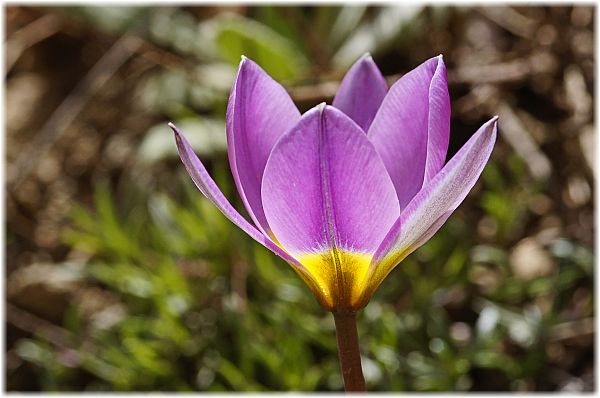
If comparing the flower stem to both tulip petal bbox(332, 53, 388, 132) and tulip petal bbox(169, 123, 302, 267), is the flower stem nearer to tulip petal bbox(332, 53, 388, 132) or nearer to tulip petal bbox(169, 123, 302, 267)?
tulip petal bbox(169, 123, 302, 267)

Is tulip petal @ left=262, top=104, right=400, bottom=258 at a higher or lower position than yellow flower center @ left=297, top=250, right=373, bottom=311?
higher

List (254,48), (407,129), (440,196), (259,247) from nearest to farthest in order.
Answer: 1. (440,196)
2. (407,129)
3. (259,247)
4. (254,48)

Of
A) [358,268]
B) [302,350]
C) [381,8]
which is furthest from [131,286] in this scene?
[358,268]

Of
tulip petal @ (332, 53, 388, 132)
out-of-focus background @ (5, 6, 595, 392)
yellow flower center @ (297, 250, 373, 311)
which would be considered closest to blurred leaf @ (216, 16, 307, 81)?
out-of-focus background @ (5, 6, 595, 392)

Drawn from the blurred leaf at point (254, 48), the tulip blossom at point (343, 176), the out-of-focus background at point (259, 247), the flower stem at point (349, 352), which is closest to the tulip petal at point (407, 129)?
the tulip blossom at point (343, 176)

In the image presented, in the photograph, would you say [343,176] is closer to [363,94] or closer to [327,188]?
[327,188]

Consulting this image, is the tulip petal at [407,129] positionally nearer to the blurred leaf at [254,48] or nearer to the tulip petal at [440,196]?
the tulip petal at [440,196]

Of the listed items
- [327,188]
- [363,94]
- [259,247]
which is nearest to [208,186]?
[327,188]
